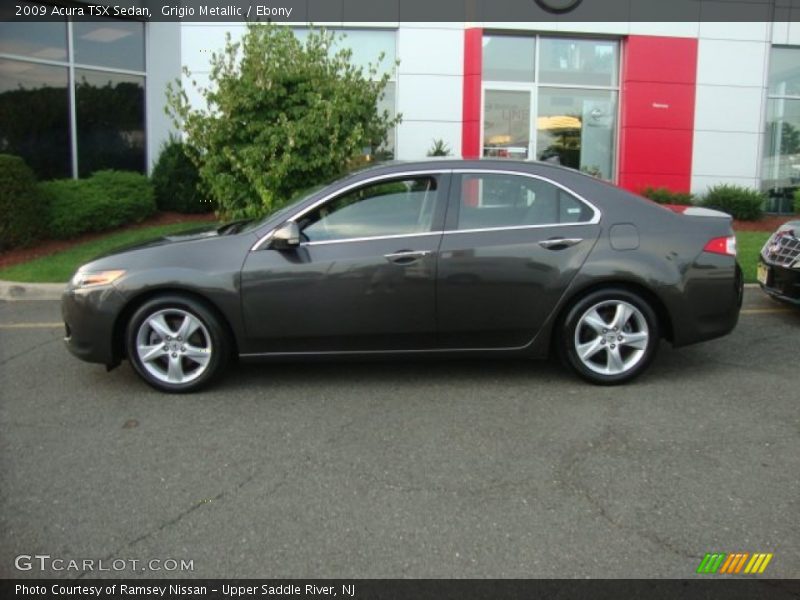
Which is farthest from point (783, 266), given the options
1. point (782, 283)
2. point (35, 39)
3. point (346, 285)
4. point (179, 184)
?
point (35, 39)

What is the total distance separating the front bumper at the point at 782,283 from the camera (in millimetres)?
6387

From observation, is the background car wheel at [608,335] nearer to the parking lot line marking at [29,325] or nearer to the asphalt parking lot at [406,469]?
the asphalt parking lot at [406,469]

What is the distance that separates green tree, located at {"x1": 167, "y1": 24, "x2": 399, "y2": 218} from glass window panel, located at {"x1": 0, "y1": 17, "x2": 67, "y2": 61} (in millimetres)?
4860

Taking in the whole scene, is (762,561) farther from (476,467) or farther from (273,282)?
(273,282)

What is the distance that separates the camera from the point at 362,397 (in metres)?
4.78

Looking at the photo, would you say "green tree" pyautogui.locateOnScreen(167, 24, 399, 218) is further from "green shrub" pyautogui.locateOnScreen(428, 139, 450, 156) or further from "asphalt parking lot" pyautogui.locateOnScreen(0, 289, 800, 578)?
"green shrub" pyautogui.locateOnScreen(428, 139, 450, 156)

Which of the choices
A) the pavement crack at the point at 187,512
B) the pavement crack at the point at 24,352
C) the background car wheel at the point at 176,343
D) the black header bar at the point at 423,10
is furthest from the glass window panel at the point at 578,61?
the pavement crack at the point at 187,512

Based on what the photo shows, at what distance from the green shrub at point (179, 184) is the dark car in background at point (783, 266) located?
28.7 feet

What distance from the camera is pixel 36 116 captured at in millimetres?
11875

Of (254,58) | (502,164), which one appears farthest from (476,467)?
(254,58)

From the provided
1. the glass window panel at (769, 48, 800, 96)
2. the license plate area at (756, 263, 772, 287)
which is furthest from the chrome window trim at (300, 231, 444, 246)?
the glass window panel at (769, 48, 800, 96)

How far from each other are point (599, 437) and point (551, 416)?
0.40 meters

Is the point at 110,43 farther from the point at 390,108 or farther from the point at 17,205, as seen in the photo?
the point at 390,108

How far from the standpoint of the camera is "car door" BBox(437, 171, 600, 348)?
477 centimetres
